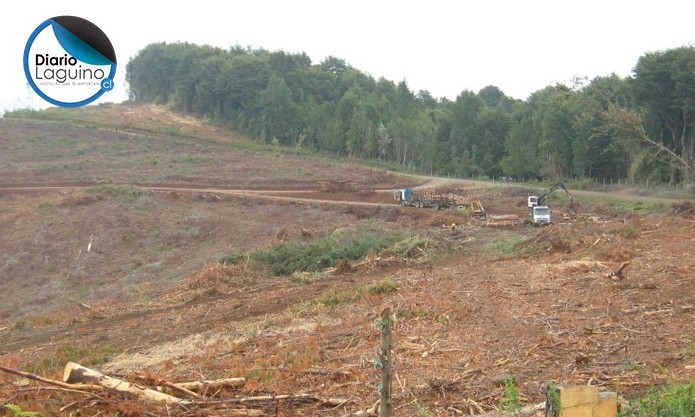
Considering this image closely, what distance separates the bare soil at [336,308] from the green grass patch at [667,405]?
3.24 ft

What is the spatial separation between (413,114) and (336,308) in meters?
57.8

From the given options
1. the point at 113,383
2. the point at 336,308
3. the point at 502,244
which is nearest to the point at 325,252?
the point at 502,244

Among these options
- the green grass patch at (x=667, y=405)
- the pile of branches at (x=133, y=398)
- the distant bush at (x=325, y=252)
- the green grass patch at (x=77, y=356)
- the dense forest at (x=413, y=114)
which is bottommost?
the green grass patch at (x=77, y=356)

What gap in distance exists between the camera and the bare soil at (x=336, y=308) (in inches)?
285

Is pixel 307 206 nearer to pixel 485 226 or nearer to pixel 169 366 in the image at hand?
pixel 485 226

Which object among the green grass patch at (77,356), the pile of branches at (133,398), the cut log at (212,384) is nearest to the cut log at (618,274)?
the pile of branches at (133,398)

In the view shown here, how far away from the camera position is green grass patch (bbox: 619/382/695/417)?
5246 mm

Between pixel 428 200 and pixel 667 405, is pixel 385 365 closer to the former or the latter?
pixel 667 405

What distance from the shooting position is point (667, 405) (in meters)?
5.36

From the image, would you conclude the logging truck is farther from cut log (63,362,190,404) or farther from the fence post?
the fence post

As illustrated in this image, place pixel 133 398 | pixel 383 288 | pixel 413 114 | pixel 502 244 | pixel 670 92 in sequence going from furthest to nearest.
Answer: pixel 413 114 < pixel 670 92 < pixel 502 244 < pixel 383 288 < pixel 133 398

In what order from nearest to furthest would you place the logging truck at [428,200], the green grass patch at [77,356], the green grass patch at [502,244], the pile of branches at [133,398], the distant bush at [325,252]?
the pile of branches at [133,398] < the green grass patch at [77,356] < the distant bush at [325,252] < the green grass patch at [502,244] < the logging truck at [428,200]

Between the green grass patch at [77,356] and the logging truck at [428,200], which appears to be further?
the logging truck at [428,200]

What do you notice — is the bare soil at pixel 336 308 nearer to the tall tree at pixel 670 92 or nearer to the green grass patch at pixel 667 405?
the green grass patch at pixel 667 405
